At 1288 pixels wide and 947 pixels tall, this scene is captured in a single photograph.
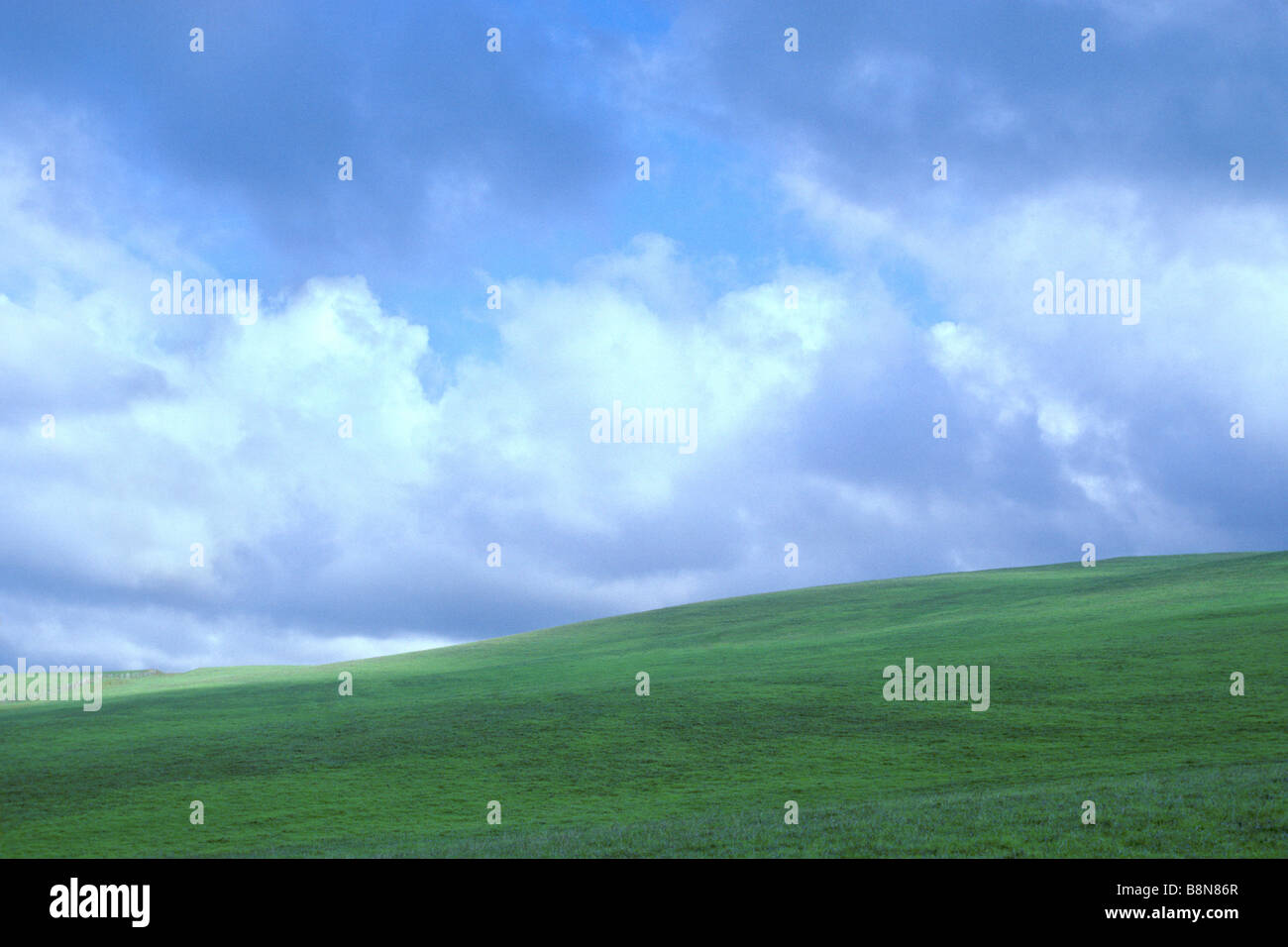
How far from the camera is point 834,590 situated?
322ft

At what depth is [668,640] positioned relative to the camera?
75.4 meters

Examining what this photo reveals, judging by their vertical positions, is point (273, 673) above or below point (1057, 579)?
below

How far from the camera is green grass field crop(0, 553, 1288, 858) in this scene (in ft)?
68.5

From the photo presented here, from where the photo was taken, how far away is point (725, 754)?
3525 cm

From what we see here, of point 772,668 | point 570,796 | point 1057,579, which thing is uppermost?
point 1057,579

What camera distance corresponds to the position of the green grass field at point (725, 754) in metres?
20.9
